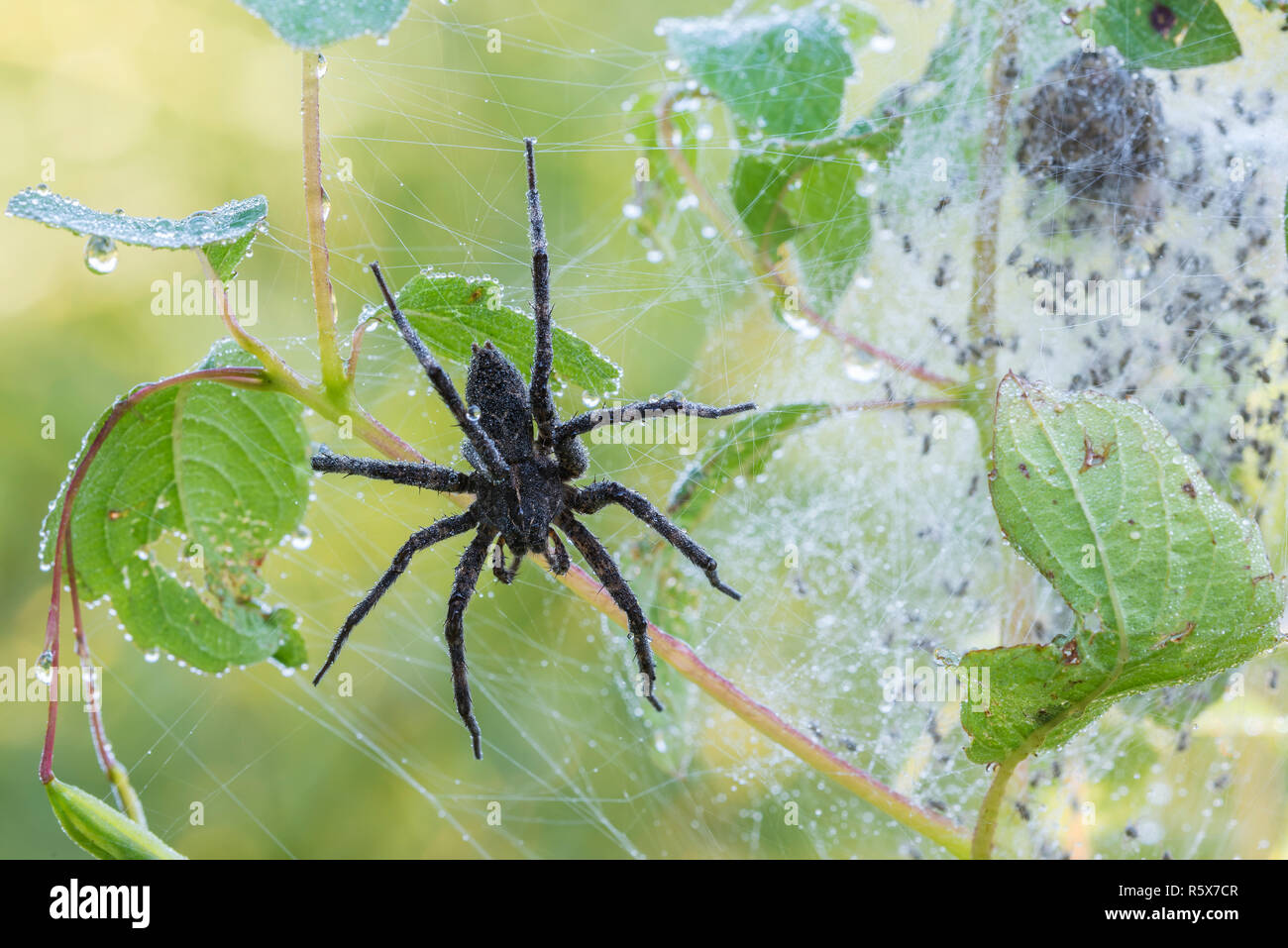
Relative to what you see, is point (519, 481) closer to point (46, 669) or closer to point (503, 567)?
point (503, 567)

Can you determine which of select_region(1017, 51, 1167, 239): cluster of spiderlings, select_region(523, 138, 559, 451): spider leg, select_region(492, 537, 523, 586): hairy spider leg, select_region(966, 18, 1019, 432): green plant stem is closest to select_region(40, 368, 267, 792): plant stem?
select_region(523, 138, 559, 451): spider leg

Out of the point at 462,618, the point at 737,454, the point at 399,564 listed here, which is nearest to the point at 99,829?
the point at 399,564

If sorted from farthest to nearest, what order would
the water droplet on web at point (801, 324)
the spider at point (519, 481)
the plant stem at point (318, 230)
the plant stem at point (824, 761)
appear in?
the water droplet on web at point (801, 324)
the spider at point (519, 481)
the plant stem at point (824, 761)
the plant stem at point (318, 230)

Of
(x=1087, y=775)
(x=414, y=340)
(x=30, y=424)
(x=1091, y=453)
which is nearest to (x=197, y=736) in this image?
(x=30, y=424)

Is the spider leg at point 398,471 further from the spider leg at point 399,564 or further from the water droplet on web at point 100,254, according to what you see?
the water droplet on web at point 100,254

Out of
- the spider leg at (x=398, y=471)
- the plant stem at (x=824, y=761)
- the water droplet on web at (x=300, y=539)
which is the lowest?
the plant stem at (x=824, y=761)

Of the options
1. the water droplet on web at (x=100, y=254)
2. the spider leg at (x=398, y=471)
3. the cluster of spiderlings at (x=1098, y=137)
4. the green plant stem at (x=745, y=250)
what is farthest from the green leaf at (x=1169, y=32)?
the water droplet on web at (x=100, y=254)
